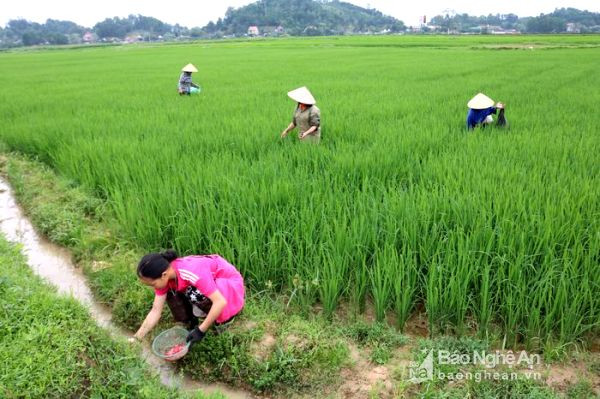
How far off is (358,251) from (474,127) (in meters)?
3.56

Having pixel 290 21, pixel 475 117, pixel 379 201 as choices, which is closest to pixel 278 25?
pixel 290 21

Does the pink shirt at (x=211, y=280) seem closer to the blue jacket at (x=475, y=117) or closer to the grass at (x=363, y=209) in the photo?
the grass at (x=363, y=209)

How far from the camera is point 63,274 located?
11.0 ft

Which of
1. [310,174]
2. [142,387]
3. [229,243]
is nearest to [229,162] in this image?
[310,174]

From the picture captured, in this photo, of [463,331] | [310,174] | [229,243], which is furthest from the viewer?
[310,174]

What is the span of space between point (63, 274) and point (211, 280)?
1726 mm

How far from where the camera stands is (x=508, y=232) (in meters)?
2.74

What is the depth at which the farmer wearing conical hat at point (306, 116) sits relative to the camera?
4719mm

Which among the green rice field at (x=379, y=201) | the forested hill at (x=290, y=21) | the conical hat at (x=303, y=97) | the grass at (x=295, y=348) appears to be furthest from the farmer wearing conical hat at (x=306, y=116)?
the forested hill at (x=290, y=21)

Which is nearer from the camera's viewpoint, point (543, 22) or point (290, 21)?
point (543, 22)

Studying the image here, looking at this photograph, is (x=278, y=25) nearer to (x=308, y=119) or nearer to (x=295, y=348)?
(x=308, y=119)

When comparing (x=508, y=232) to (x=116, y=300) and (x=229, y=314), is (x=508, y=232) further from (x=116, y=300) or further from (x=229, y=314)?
(x=116, y=300)

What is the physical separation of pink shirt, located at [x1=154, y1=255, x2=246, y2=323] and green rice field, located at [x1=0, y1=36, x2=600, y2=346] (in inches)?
13.4

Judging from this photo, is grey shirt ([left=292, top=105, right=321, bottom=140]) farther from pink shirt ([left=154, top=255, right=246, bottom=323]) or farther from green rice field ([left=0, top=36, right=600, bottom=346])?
pink shirt ([left=154, top=255, right=246, bottom=323])
